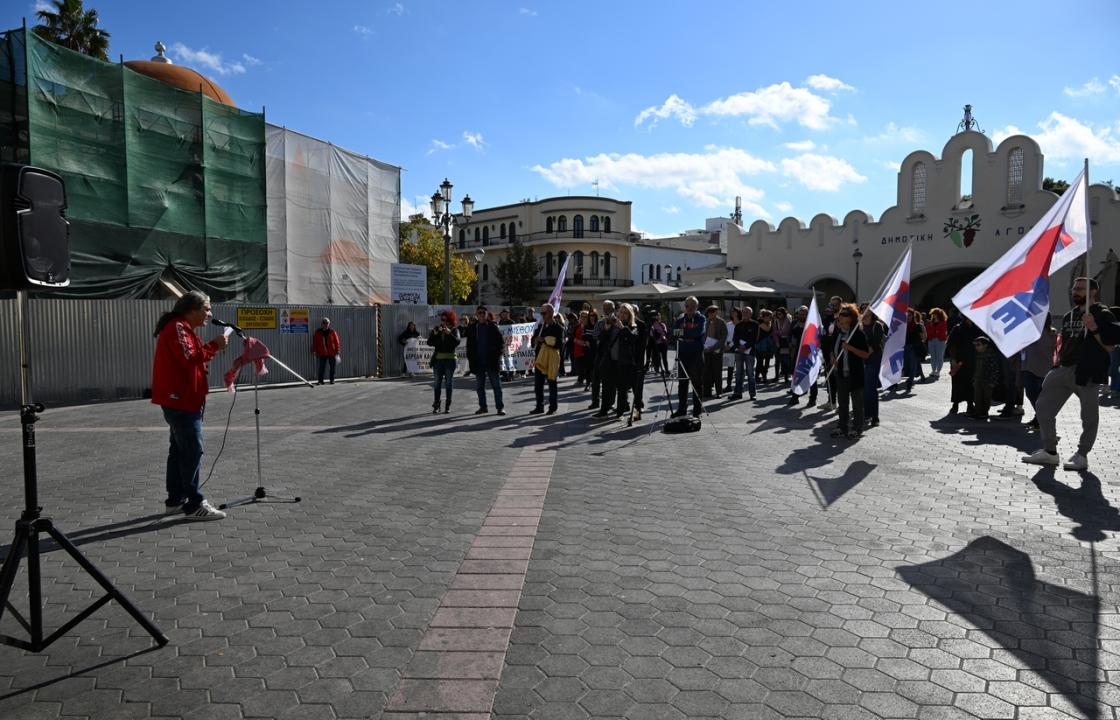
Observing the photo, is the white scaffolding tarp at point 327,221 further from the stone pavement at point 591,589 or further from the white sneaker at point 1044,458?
the white sneaker at point 1044,458

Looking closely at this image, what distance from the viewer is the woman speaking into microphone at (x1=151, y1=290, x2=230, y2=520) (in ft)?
18.5

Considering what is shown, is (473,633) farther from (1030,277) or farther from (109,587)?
(1030,277)

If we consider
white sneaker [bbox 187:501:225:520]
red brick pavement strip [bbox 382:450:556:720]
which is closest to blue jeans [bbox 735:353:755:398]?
red brick pavement strip [bbox 382:450:556:720]

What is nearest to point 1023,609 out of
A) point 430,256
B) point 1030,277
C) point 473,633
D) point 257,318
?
point 473,633

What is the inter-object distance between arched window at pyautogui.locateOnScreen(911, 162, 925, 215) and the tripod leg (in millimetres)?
36058

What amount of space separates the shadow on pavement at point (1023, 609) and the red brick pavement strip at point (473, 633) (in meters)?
2.44

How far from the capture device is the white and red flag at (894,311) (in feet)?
34.3

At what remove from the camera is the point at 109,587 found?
3.54 meters

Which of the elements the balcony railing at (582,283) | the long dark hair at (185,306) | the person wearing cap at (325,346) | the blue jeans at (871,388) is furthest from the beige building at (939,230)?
the long dark hair at (185,306)

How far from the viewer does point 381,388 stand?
56.2 ft

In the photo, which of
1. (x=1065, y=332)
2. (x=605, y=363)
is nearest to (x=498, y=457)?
(x=605, y=363)

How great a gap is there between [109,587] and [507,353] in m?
15.6

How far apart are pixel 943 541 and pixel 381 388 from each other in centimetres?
1371

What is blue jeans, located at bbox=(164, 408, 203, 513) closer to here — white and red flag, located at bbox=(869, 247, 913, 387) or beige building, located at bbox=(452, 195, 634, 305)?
white and red flag, located at bbox=(869, 247, 913, 387)
